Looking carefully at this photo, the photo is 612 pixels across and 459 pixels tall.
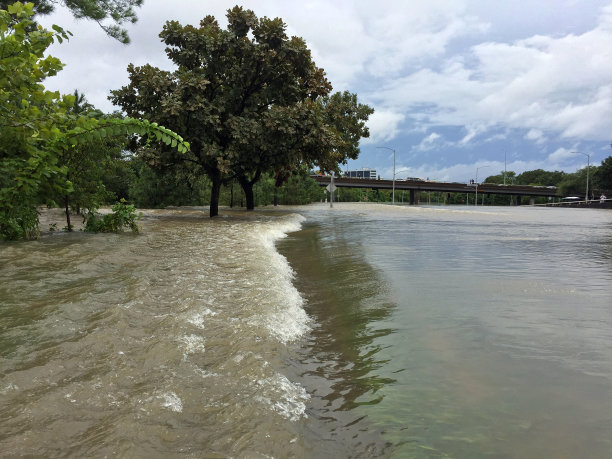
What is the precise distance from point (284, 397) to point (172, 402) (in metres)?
0.74

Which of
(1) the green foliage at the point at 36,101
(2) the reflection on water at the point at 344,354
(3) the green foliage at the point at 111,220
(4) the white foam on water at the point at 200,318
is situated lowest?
(2) the reflection on water at the point at 344,354

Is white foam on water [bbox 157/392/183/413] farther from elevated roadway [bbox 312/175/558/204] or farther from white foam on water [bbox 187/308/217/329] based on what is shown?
elevated roadway [bbox 312/175/558/204]

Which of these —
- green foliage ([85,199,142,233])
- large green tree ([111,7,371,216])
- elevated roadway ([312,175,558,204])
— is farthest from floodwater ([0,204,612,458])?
elevated roadway ([312,175,558,204])

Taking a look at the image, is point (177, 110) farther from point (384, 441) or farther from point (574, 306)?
point (384, 441)

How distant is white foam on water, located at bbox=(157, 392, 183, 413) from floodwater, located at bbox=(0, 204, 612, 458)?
13 millimetres

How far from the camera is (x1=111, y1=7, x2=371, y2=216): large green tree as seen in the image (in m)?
20.9

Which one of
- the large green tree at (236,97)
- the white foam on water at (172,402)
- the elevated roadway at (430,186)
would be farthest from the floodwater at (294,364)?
the elevated roadway at (430,186)

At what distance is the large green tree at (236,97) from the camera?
68.5 feet

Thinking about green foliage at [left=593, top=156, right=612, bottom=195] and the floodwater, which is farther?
green foliage at [left=593, top=156, right=612, bottom=195]

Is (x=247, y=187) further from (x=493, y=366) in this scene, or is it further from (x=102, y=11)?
(x=493, y=366)

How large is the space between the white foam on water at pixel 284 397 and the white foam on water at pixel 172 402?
50 cm

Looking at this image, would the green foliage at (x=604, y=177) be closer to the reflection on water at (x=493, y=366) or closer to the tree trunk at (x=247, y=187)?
the tree trunk at (x=247, y=187)

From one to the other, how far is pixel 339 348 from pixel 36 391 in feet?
8.03

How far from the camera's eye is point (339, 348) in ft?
13.4
